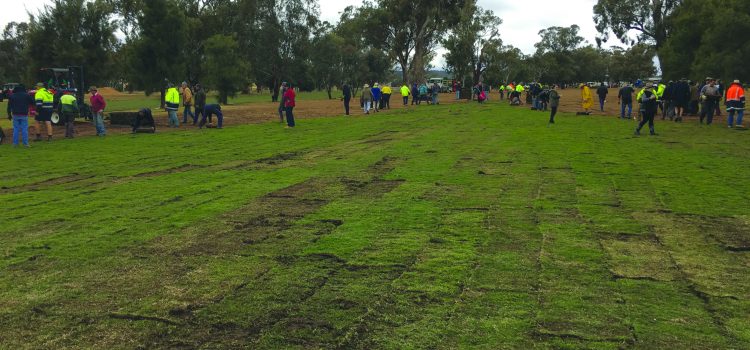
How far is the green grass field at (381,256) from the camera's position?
3885 mm

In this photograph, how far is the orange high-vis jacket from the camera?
19.5 m

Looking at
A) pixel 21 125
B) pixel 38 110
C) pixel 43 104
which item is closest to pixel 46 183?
pixel 21 125

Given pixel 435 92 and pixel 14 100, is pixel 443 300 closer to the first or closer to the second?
pixel 14 100

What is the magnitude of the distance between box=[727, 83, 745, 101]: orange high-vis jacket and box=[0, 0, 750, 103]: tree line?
7.03 m

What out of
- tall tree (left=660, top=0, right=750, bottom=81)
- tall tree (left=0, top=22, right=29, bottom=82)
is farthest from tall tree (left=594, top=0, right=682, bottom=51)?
tall tree (left=0, top=22, right=29, bottom=82)

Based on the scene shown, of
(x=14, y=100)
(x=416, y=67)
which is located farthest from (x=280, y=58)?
(x=14, y=100)

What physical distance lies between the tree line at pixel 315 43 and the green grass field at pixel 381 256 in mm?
22164

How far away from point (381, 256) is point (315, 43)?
5989 cm

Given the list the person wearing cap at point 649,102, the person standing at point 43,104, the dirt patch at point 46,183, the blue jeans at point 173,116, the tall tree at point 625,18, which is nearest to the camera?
the dirt patch at point 46,183

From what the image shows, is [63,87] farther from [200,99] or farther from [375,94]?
[375,94]

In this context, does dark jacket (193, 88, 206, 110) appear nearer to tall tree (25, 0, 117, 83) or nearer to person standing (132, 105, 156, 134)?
person standing (132, 105, 156, 134)

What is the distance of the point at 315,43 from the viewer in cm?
6294

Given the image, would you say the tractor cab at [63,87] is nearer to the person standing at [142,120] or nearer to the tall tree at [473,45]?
the person standing at [142,120]

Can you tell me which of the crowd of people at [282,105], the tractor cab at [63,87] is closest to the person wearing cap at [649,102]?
the crowd of people at [282,105]
